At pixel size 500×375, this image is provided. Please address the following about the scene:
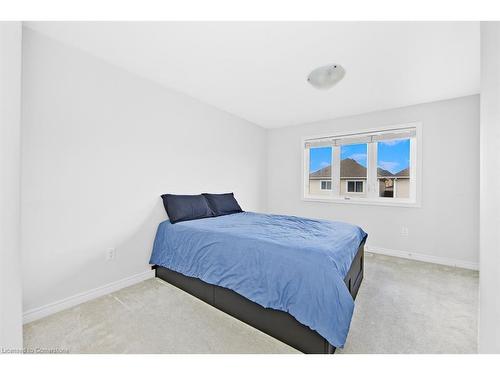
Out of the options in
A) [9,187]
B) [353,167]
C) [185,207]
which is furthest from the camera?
[353,167]

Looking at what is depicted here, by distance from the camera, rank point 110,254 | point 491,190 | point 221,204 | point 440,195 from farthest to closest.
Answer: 1. point 221,204
2. point 440,195
3. point 110,254
4. point 491,190

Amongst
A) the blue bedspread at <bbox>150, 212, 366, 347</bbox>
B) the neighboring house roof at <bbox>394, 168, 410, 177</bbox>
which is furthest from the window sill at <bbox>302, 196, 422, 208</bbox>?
the blue bedspread at <bbox>150, 212, 366, 347</bbox>

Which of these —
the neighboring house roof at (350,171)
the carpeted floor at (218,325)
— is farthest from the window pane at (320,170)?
the carpeted floor at (218,325)

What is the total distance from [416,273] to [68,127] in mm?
4058

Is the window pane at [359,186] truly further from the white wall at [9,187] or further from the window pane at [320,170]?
the white wall at [9,187]

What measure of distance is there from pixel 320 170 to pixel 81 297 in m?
3.91

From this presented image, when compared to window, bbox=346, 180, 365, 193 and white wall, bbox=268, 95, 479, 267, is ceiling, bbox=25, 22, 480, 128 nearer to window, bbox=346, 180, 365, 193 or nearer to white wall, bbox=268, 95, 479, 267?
white wall, bbox=268, 95, 479, 267

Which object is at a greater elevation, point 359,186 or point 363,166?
point 363,166

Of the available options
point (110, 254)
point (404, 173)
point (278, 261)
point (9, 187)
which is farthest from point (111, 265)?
point (404, 173)

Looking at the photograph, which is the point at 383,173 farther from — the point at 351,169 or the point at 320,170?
the point at 320,170

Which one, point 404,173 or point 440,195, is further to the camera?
point 404,173

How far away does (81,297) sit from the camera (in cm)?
204
